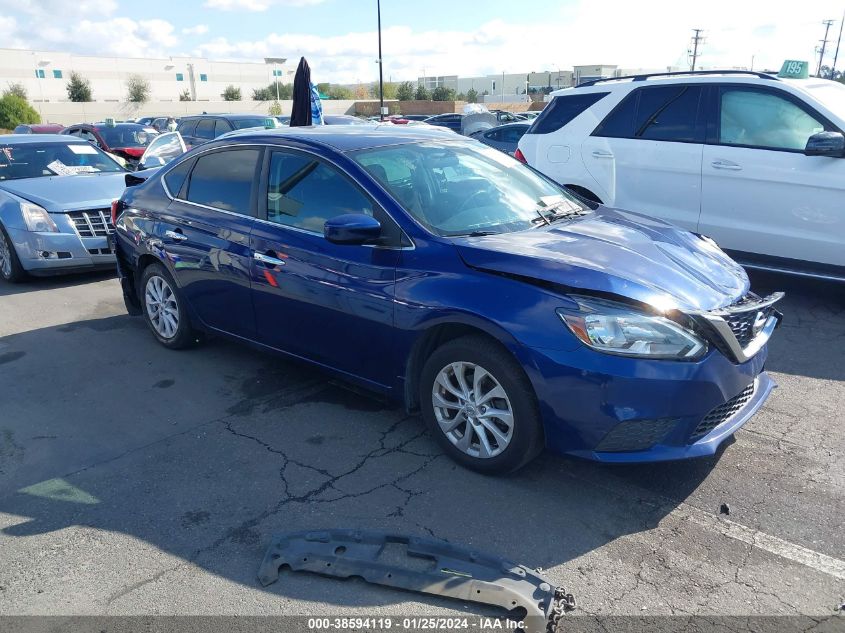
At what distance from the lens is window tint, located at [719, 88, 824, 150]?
20.3ft

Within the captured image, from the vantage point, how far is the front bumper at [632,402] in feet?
10.3

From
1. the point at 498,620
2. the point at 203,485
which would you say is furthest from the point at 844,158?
the point at 203,485

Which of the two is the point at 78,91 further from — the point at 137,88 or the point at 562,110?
the point at 562,110

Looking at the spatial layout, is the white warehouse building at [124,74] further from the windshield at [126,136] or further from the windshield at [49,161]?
the windshield at [49,161]

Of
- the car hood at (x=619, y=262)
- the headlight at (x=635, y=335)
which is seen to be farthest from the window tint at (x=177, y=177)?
the headlight at (x=635, y=335)

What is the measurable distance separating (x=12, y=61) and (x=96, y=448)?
87447mm

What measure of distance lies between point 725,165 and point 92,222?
→ 6.62 m

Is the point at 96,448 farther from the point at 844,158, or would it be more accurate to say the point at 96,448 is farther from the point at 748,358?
the point at 844,158

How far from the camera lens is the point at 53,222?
7680 millimetres

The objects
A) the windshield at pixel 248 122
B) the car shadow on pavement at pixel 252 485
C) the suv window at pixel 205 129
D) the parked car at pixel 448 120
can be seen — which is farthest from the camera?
the parked car at pixel 448 120

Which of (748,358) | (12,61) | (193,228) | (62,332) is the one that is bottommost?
(62,332)

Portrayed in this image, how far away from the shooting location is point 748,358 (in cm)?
338

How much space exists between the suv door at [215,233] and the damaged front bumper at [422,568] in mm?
2081

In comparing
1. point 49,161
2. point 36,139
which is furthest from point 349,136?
point 36,139
